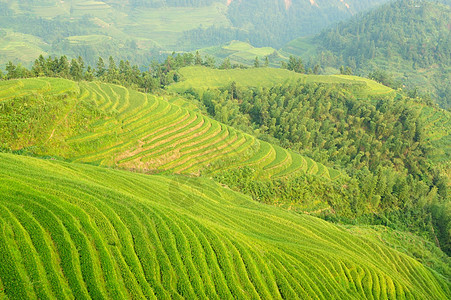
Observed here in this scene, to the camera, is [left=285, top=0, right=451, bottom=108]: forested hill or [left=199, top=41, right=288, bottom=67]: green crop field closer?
[left=285, top=0, right=451, bottom=108]: forested hill

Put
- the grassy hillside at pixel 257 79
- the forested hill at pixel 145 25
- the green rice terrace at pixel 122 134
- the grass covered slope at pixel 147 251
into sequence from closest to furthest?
the grass covered slope at pixel 147 251
the green rice terrace at pixel 122 134
the grassy hillside at pixel 257 79
the forested hill at pixel 145 25

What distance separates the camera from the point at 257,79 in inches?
2210

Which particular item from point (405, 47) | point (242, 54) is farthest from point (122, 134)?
point (242, 54)

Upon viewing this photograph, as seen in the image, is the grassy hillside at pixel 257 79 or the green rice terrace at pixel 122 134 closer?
the green rice terrace at pixel 122 134

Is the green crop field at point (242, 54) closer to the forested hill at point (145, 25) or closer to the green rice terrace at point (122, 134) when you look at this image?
the forested hill at point (145, 25)

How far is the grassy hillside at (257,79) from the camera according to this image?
4988cm

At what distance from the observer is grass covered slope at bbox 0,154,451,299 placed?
873 centimetres

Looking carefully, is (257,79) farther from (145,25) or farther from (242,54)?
(145,25)

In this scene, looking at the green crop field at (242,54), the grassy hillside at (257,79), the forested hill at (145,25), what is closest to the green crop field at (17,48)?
the forested hill at (145,25)

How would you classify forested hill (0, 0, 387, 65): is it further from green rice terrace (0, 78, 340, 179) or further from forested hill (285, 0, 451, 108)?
green rice terrace (0, 78, 340, 179)

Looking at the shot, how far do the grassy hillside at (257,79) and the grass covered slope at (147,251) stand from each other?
36220 millimetres

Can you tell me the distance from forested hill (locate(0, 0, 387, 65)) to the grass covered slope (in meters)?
78.7

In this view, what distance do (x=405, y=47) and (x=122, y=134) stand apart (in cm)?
9839

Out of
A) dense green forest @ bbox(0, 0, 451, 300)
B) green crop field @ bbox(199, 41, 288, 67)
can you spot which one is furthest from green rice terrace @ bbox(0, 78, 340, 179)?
green crop field @ bbox(199, 41, 288, 67)
